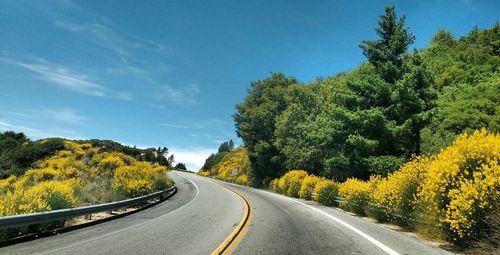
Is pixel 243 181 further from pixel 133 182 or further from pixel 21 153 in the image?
pixel 133 182

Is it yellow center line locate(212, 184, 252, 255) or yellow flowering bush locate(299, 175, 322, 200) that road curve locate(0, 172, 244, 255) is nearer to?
yellow center line locate(212, 184, 252, 255)

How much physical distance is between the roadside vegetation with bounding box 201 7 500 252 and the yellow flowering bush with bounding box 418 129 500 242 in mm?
29

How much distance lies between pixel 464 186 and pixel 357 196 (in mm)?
12166

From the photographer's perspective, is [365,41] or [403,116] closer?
[403,116]

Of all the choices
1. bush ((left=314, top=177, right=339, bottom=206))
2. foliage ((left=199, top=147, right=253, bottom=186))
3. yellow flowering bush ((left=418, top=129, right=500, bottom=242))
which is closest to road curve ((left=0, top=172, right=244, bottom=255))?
yellow flowering bush ((left=418, top=129, right=500, bottom=242))

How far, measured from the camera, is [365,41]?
34.8m

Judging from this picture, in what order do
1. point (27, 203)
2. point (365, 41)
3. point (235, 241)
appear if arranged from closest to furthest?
point (235, 241) < point (27, 203) < point (365, 41)

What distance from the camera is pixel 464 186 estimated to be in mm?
9383

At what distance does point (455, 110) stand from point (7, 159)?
152 feet

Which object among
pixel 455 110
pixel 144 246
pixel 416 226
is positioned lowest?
pixel 144 246

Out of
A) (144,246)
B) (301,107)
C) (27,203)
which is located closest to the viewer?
(144,246)

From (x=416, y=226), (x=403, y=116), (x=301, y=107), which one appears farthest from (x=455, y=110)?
(x=416, y=226)

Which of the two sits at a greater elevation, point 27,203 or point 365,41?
point 365,41

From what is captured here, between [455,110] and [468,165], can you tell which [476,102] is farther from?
[468,165]
